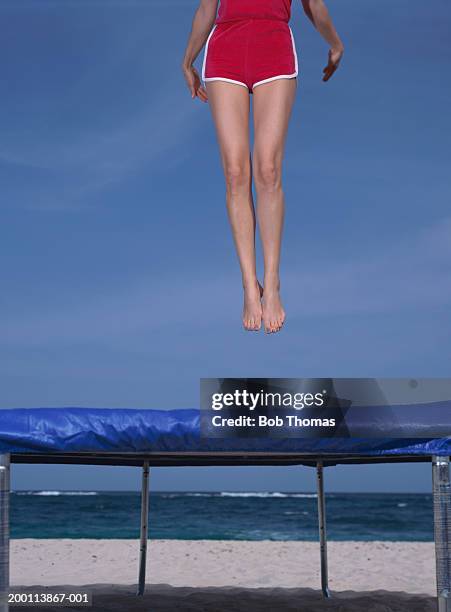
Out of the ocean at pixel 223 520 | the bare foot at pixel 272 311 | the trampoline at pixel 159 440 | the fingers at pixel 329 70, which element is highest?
the fingers at pixel 329 70

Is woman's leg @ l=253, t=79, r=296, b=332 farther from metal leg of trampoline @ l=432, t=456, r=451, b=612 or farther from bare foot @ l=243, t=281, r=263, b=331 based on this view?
metal leg of trampoline @ l=432, t=456, r=451, b=612

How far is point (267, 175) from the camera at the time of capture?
3672 mm

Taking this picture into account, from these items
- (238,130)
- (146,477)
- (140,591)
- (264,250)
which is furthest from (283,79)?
(140,591)

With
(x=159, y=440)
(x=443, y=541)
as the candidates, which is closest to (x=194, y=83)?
(x=159, y=440)

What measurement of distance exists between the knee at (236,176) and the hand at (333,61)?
2.82ft

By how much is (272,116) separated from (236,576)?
908cm

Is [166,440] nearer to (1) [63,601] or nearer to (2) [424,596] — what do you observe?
(1) [63,601]

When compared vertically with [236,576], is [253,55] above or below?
above

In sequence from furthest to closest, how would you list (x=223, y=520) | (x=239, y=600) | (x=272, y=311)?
(x=223, y=520)
(x=239, y=600)
(x=272, y=311)

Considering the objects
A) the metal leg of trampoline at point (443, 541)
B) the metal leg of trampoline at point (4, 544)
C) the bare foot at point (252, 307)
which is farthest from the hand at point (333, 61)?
the metal leg of trampoline at point (4, 544)

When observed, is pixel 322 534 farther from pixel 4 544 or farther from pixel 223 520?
pixel 223 520

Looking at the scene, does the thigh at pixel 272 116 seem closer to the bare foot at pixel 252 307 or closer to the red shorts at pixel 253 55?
the red shorts at pixel 253 55

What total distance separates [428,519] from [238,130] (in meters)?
41.5

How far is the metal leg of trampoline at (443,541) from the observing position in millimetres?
4355
